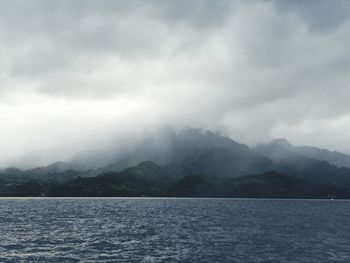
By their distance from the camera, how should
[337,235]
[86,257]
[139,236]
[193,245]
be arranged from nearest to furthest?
[86,257] → [193,245] → [139,236] → [337,235]

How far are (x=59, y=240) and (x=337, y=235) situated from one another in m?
94.1

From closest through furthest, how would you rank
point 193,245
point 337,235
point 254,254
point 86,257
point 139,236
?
point 86,257
point 254,254
point 193,245
point 139,236
point 337,235

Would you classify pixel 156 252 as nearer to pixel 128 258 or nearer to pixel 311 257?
pixel 128 258

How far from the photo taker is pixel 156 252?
98.9 meters

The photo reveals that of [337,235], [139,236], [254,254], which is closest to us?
[254,254]

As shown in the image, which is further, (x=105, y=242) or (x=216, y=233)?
(x=216, y=233)

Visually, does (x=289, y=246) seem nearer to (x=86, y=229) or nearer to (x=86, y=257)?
(x=86, y=257)

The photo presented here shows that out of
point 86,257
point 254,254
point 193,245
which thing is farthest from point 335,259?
point 86,257

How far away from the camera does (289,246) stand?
4419 inches

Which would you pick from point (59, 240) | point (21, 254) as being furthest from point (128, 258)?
point (59, 240)

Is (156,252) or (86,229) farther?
(86,229)

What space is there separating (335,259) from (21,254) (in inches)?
2867

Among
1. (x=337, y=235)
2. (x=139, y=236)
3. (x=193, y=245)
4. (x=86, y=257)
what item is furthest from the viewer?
(x=337, y=235)

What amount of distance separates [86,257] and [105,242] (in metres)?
25.4
